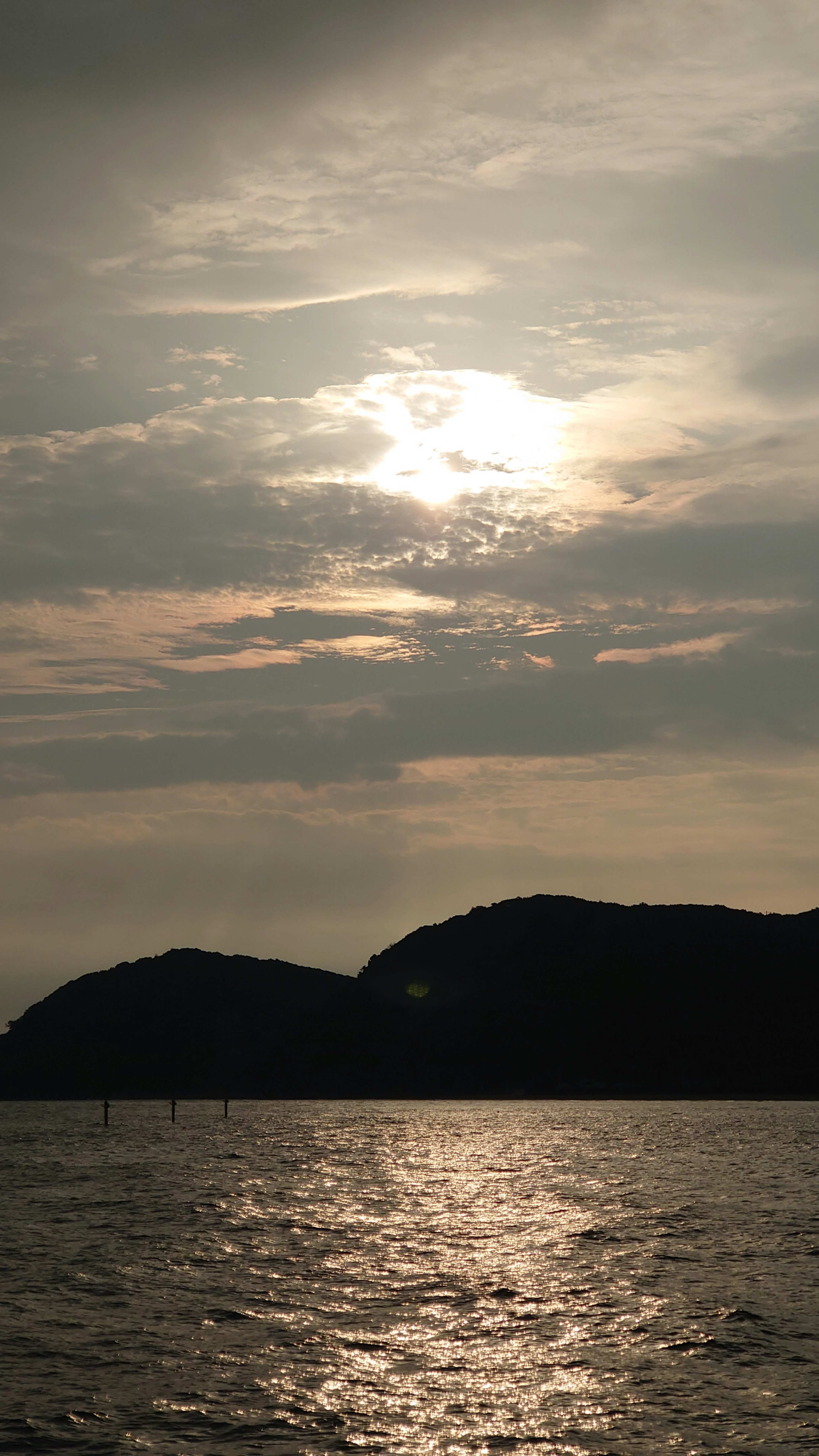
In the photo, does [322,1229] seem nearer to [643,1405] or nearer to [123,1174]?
[643,1405]

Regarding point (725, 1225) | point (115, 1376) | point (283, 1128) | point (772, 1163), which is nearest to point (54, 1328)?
point (115, 1376)

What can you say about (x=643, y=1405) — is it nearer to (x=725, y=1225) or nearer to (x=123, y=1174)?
(x=725, y=1225)

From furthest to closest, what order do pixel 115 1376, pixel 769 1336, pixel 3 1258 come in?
pixel 3 1258
pixel 769 1336
pixel 115 1376

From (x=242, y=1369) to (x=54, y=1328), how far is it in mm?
8374

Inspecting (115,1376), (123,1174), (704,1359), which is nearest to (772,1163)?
(123,1174)

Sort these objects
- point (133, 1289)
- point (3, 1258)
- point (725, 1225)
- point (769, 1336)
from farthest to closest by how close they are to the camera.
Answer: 1. point (725, 1225)
2. point (3, 1258)
3. point (133, 1289)
4. point (769, 1336)

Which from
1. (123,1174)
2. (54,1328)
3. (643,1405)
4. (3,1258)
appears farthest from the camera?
(123,1174)

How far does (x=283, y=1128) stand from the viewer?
183 meters

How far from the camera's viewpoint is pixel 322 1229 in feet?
196

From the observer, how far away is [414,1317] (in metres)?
36.8

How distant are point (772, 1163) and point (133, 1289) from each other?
68.9 meters

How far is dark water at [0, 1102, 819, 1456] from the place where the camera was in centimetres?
2592

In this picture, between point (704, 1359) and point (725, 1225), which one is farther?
point (725, 1225)

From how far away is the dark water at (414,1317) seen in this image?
25.9 m
